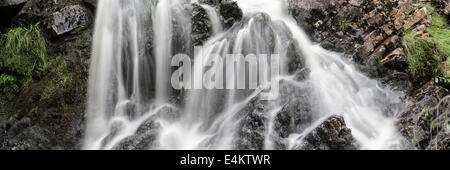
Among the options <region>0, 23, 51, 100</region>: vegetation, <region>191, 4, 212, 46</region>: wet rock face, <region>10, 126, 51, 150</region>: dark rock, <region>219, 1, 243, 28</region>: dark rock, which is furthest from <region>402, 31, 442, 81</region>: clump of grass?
<region>0, 23, 51, 100</region>: vegetation

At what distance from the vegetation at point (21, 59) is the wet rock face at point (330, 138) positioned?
17.4 feet

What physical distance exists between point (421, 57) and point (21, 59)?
27.2ft

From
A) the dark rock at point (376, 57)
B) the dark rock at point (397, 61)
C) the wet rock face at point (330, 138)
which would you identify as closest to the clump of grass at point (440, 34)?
the dark rock at point (397, 61)

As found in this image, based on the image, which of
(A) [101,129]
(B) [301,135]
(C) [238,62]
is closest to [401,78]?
(B) [301,135]

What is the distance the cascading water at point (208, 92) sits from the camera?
18.3 feet

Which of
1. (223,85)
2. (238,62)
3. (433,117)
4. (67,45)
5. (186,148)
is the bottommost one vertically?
(186,148)

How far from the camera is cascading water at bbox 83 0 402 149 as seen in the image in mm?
5582

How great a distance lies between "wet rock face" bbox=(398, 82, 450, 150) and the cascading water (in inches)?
9.2

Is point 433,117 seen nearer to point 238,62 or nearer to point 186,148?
point 238,62

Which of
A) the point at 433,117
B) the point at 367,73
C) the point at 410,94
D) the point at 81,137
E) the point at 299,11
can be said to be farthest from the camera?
the point at 299,11

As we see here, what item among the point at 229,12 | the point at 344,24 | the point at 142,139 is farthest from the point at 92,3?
the point at 344,24
